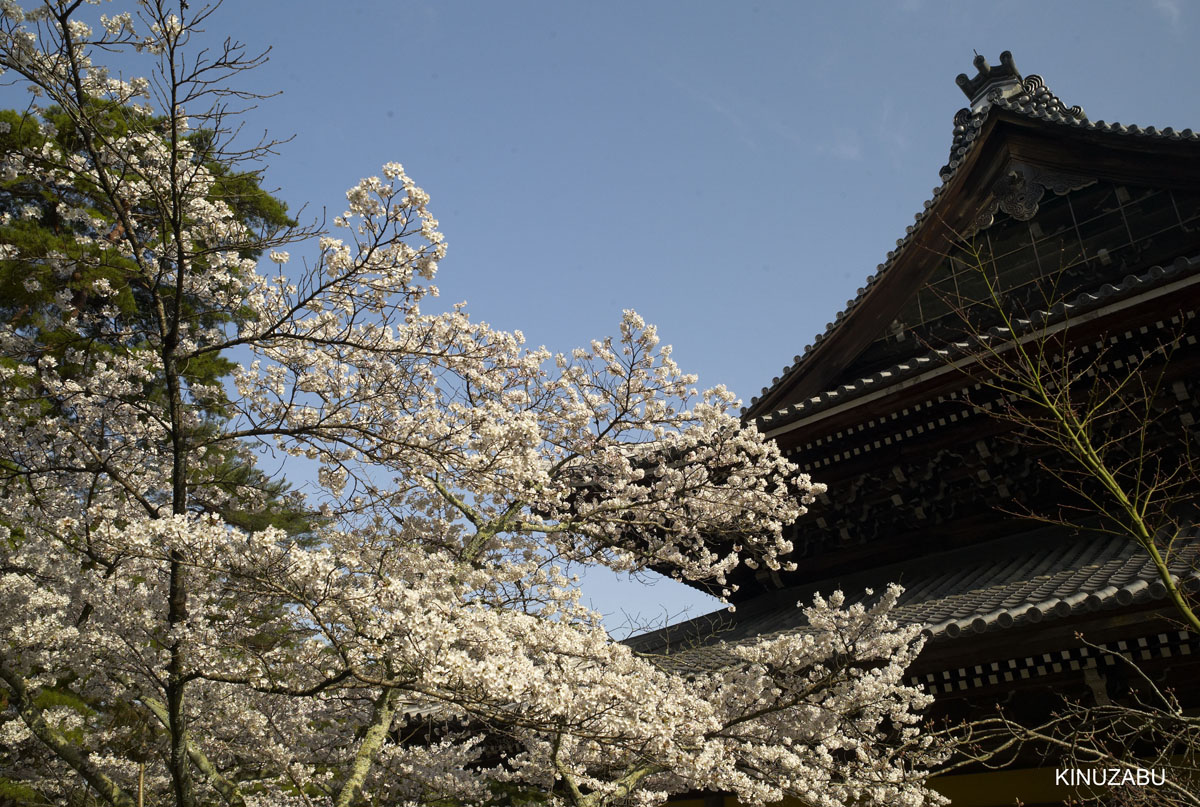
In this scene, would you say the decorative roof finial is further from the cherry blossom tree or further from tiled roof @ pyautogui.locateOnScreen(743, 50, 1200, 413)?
the cherry blossom tree

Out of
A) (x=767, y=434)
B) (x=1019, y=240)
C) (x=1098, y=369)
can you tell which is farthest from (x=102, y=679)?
(x=1019, y=240)

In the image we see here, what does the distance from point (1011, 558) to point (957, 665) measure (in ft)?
6.55

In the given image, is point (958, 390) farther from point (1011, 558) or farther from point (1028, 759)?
point (1028, 759)

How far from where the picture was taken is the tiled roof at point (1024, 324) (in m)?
5.46

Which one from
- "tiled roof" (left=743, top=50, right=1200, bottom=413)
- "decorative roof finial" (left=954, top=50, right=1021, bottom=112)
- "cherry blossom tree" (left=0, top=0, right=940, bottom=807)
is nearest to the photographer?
"cherry blossom tree" (left=0, top=0, right=940, bottom=807)

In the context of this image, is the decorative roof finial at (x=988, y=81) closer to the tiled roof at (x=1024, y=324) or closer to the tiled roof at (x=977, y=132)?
the tiled roof at (x=977, y=132)

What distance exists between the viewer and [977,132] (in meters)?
8.55

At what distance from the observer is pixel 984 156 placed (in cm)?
865

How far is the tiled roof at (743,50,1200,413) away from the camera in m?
7.55

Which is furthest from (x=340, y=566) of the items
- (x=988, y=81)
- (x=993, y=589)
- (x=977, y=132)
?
(x=988, y=81)

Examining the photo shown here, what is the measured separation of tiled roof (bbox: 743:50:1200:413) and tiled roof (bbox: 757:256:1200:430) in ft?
5.15

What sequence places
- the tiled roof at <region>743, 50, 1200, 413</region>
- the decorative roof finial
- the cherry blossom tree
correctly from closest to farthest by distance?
the cherry blossom tree
the tiled roof at <region>743, 50, 1200, 413</region>
the decorative roof finial

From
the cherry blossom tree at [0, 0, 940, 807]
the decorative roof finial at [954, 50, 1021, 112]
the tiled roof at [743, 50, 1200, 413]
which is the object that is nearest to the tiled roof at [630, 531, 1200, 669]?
the cherry blossom tree at [0, 0, 940, 807]

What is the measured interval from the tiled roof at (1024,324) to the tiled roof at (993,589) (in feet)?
5.51
